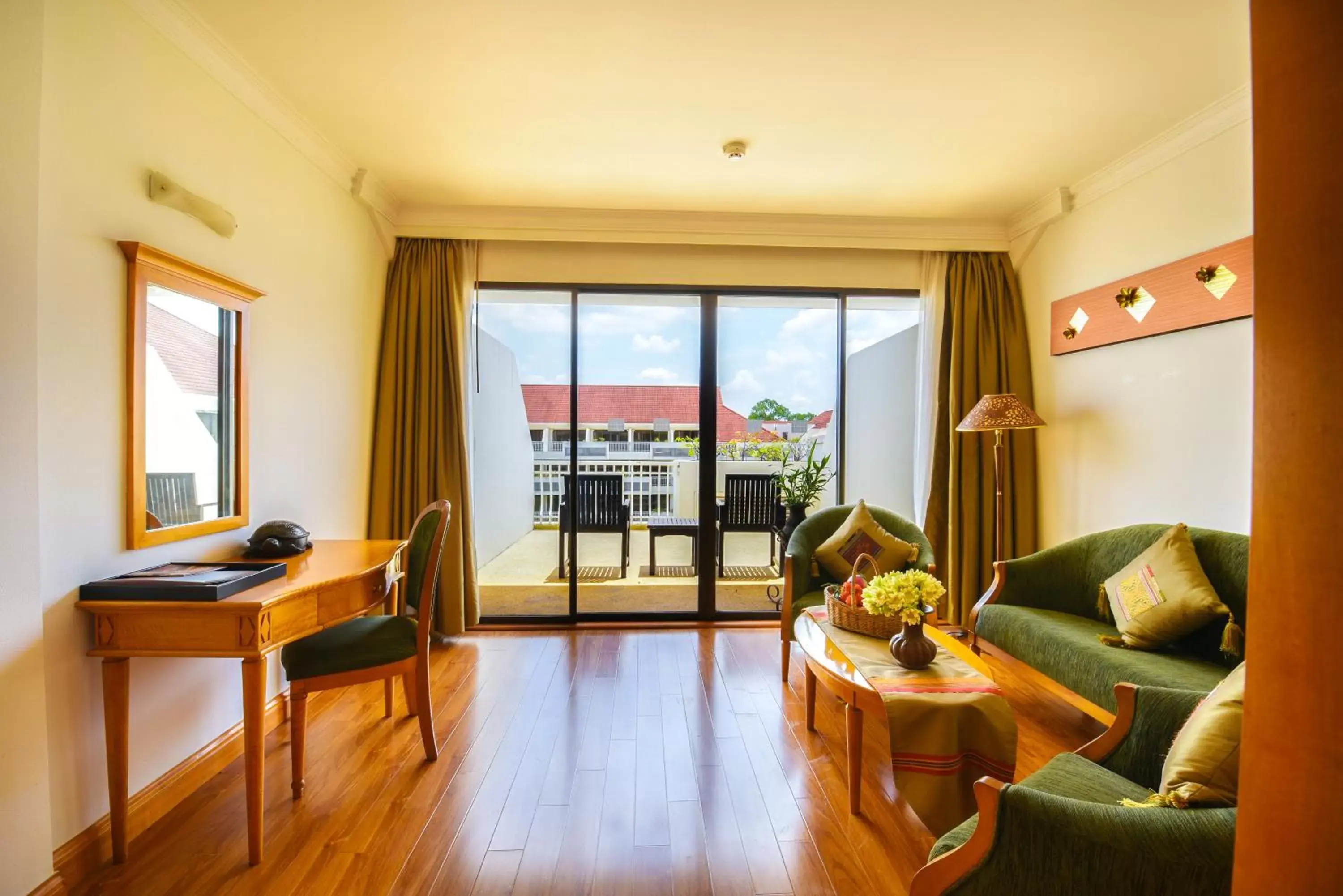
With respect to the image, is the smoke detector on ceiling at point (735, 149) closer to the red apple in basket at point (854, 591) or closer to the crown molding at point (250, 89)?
the crown molding at point (250, 89)

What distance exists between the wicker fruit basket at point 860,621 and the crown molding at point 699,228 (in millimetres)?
2283

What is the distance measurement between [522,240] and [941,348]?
285 centimetres

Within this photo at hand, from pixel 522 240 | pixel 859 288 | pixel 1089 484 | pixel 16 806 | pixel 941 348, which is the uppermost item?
pixel 522 240

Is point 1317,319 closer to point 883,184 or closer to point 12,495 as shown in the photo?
point 12,495

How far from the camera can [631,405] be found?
13.2 feet

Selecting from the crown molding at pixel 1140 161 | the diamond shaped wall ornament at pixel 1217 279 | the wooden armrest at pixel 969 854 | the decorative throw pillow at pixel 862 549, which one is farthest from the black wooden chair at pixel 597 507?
the diamond shaped wall ornament at pixel 1217 279

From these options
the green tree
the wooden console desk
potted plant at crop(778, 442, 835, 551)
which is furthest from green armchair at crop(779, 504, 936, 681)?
the wooden console desk

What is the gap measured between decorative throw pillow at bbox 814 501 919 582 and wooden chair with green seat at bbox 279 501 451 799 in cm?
201

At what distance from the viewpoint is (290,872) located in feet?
5.37

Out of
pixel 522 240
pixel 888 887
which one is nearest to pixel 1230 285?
pixel 888 887

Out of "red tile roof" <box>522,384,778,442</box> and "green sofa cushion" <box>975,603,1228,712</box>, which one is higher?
"red tile roof" <box>522,384,778,442</box>

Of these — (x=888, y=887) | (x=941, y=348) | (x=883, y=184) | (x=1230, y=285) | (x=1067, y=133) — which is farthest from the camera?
(x=941, y=348)

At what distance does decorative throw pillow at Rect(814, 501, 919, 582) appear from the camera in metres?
3.09

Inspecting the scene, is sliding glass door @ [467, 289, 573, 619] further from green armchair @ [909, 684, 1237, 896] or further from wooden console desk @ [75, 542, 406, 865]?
green armchair @ [909, 684, 1237, 896]
